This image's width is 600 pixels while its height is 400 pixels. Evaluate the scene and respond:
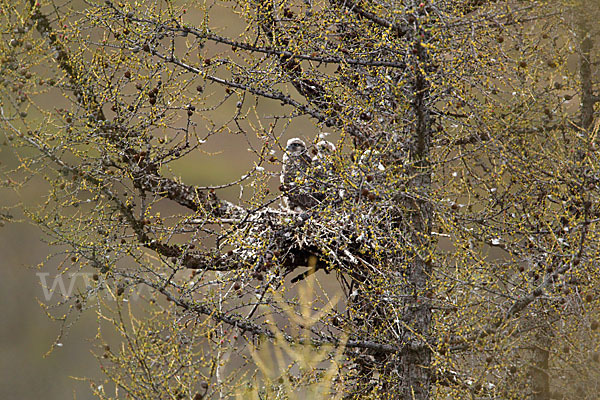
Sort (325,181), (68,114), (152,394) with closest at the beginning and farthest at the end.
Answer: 1. (152,394)
2. (325,181)
3. (68,114)

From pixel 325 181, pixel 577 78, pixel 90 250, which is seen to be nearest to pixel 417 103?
pixel 325 181

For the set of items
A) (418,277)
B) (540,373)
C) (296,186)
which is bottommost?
(540,373)

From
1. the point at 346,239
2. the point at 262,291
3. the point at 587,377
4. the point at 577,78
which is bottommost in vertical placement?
the point at 587,377

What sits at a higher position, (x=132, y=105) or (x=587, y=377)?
(x=132, y=105)

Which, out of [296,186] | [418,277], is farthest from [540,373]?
[296,186]

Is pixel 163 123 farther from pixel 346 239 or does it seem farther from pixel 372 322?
pixel 372 322

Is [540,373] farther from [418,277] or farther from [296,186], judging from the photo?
[296,186]

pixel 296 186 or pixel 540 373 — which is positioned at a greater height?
pixel 296 186

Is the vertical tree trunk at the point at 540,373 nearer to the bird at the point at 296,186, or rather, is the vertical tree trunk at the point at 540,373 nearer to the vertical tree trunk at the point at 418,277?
the vertical tree trunk at the point at 418,277

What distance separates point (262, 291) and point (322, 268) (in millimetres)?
1378

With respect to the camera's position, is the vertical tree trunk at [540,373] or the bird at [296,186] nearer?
the bird at [296,186]

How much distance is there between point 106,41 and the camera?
7078 millimetres

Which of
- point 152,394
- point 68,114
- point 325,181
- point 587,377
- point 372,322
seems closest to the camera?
point 152,394

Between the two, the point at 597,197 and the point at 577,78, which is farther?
the point at 577,78
